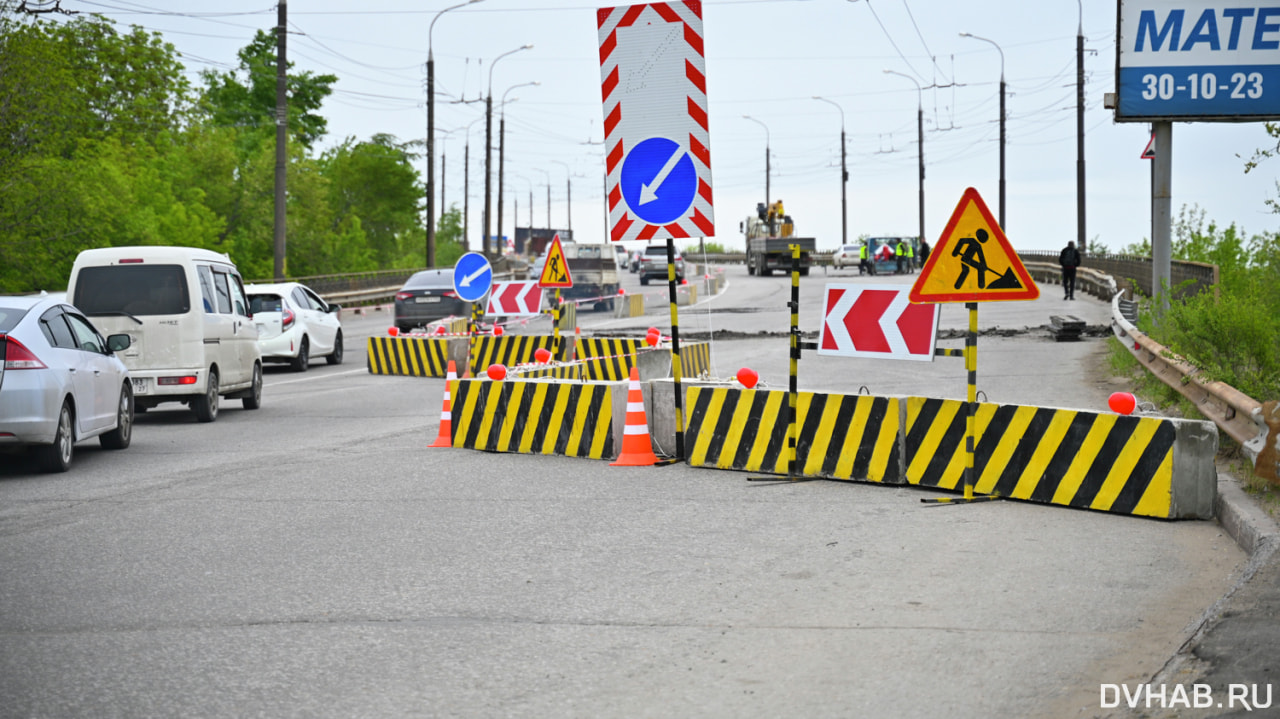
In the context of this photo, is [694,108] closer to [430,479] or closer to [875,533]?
[430,479]

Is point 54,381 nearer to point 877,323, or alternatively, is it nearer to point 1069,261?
point 877,323

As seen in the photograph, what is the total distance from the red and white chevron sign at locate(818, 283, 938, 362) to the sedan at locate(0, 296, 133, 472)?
6.62 meters

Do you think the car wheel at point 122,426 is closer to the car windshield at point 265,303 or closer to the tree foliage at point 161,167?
the car windshield at point 265,303

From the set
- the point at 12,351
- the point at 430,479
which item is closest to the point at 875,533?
the point at 430,479

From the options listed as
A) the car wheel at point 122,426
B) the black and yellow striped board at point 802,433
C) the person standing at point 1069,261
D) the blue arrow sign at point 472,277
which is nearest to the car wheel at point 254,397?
the blue arrow sign at point 472,277

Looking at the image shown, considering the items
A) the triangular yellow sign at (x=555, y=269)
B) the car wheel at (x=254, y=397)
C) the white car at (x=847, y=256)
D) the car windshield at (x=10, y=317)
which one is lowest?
the car wheel at (x=254, y=397)

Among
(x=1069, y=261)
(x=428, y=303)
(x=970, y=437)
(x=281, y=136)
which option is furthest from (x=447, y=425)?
(x=1069, y=261)

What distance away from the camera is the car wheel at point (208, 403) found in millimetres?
→ 16902

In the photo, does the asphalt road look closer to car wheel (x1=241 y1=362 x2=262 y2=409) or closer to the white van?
the white van

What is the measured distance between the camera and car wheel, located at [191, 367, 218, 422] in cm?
1690

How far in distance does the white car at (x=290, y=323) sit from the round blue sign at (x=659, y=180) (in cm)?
1420

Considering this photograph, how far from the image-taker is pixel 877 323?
10539mm

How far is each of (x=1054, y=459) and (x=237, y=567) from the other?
18.1 ft

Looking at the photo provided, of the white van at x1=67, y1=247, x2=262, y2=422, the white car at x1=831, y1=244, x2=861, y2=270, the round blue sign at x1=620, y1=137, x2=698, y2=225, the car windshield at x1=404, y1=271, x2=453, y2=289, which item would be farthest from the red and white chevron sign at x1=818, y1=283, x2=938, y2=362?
the white car at x1=831, y1=244, x2=861, y2=270
